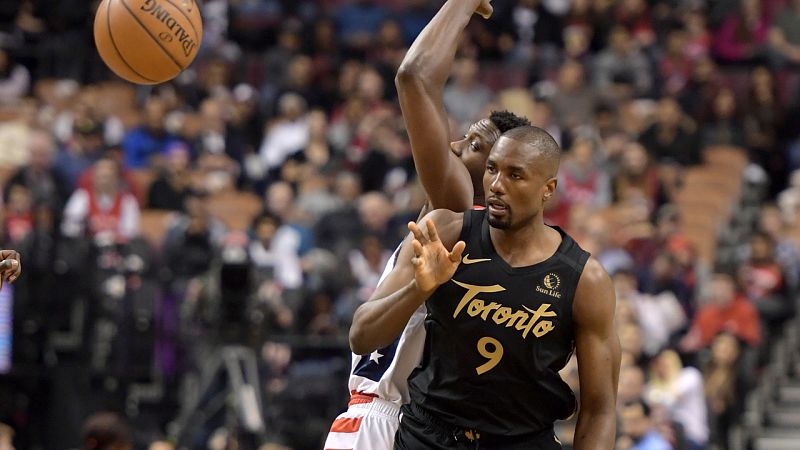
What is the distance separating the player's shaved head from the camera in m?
4.59

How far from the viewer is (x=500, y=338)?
14.9 feet

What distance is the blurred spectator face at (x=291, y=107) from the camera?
616 inches

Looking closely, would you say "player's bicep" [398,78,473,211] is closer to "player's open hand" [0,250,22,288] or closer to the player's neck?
the player's neck

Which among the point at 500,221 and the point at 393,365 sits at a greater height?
the point at 500,221

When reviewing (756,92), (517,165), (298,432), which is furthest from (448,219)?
(756,92)

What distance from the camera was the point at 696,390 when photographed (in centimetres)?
1068

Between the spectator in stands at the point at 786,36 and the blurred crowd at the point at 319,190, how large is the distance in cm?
3

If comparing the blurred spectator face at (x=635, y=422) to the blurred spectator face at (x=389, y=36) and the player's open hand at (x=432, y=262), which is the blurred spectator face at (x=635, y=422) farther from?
the blurred spectator face at (x=389, y=36)

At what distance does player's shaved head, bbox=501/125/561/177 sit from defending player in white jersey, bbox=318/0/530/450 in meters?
0.37

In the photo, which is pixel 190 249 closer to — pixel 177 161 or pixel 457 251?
pixel 177 161

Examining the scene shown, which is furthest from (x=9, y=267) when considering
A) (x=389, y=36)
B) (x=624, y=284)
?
(x=389, y=36)

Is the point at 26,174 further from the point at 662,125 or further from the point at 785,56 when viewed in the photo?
the point at 785,56

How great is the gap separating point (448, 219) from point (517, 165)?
13.0 inches

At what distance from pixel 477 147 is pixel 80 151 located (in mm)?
9191
